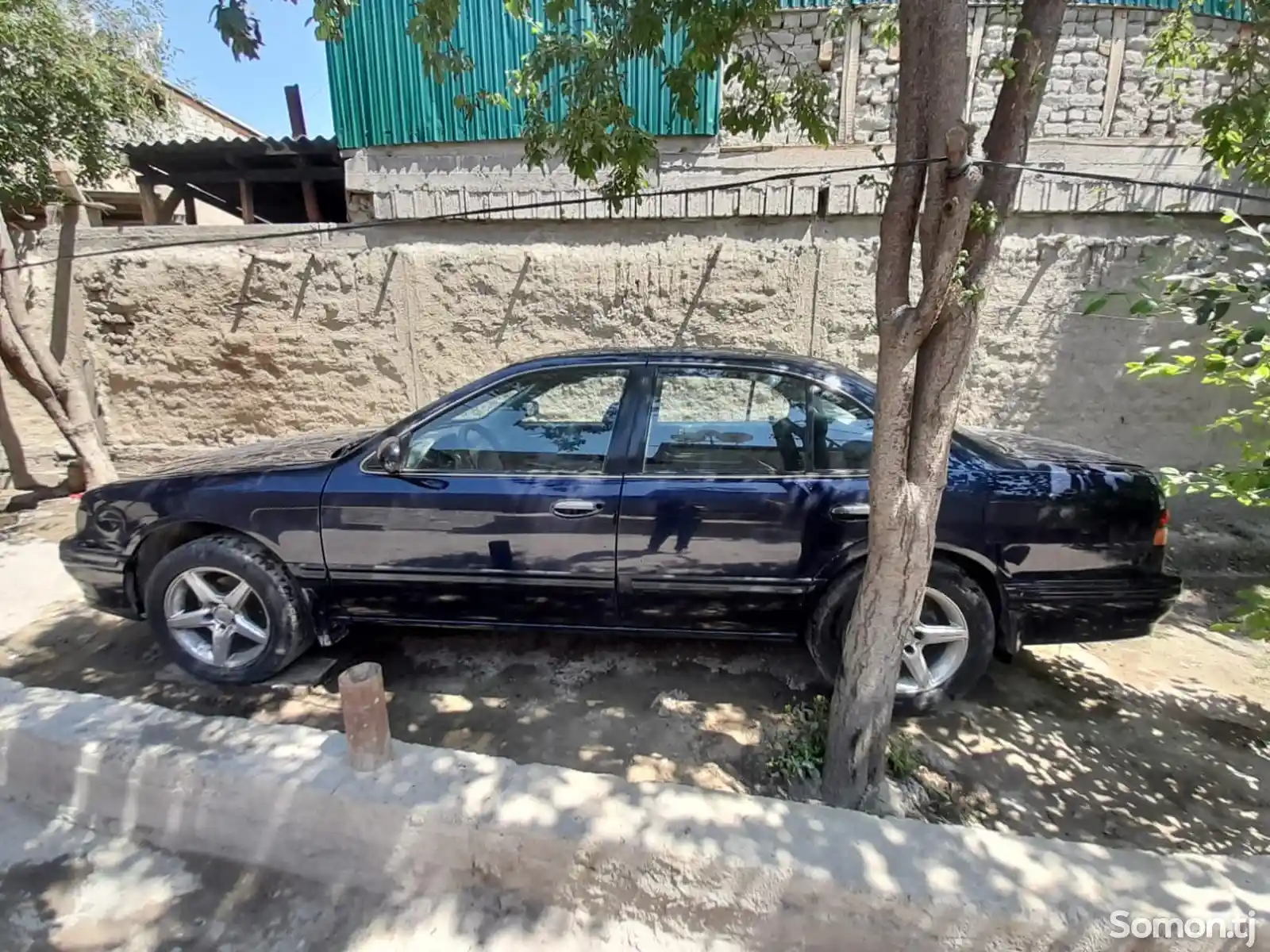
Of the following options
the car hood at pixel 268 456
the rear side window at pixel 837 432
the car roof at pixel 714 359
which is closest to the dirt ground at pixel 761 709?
the car hood at pixel 268 456

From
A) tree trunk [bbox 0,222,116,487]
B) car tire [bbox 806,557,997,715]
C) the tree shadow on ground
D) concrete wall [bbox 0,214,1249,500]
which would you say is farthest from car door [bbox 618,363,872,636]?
tree trunk [bbox 0,222,116,487]

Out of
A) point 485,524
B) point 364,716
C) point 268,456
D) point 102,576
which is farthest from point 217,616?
point 364,716

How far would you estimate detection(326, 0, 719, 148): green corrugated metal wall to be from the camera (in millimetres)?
5203

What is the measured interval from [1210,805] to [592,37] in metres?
3.83

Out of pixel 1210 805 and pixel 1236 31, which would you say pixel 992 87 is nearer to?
pixel 1236 31

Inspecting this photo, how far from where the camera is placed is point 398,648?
333cm

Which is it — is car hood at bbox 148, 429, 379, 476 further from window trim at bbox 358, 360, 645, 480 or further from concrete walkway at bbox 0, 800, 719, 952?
concrete walkway at bbox 0, 800, 719, 952

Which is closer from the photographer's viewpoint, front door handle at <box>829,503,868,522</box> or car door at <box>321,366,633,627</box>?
front door handle at <box>829,503,868,522</box>

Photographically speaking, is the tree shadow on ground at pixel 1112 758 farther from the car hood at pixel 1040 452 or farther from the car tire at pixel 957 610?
the car hood at pixel 1040 452

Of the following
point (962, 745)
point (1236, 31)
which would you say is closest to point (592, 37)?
point (962, 745)

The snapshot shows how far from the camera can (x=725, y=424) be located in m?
3.07

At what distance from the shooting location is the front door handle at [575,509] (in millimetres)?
2744

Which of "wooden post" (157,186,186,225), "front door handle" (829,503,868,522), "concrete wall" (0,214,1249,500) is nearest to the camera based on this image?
"front door handle" (829,503,868,522)

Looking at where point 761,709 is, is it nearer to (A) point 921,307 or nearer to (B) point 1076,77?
(A) point 921,307
